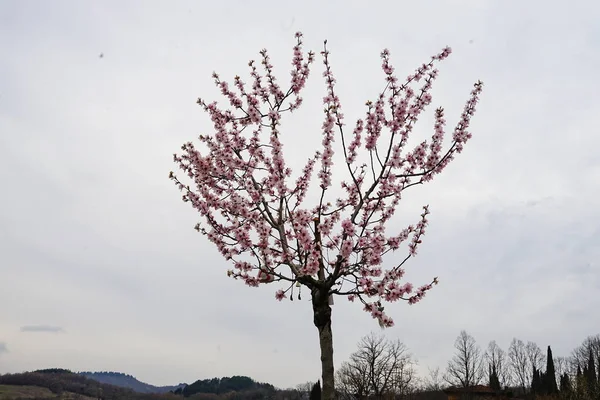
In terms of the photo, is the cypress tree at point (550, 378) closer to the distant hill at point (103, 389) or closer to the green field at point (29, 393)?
the distant hill at point (103, 389)

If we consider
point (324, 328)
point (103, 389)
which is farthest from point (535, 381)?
point (103, 389)

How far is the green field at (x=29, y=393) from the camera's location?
4722 inches

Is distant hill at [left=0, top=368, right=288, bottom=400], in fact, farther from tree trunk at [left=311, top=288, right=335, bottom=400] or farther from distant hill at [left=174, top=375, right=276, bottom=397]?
tree trunk at [left=311, top=288, right=335, bottom=400]

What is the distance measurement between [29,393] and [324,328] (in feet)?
472

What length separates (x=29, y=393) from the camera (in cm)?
12694

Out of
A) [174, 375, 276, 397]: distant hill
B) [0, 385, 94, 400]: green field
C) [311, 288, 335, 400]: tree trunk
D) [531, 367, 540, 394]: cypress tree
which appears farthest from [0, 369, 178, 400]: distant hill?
[311, 288, 335, 400]: tree trunk

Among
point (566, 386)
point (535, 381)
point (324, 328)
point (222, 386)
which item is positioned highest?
point (324, 328)

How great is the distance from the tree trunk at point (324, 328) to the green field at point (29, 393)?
131m

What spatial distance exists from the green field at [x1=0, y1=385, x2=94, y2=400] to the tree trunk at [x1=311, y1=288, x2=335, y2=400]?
131 meters

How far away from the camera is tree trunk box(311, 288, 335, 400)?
810cm

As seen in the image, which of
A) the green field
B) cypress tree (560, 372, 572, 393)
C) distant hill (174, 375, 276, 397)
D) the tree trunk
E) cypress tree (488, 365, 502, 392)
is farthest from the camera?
distant hill (174, 375, 276, 397)

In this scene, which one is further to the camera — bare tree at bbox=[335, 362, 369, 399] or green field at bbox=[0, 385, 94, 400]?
green field at bbox=[0, 385, 94, 400]

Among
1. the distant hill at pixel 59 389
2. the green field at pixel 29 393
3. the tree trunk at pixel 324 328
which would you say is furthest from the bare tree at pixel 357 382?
the green field at pixel 29 393

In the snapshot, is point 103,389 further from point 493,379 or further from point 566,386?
point 566,386
